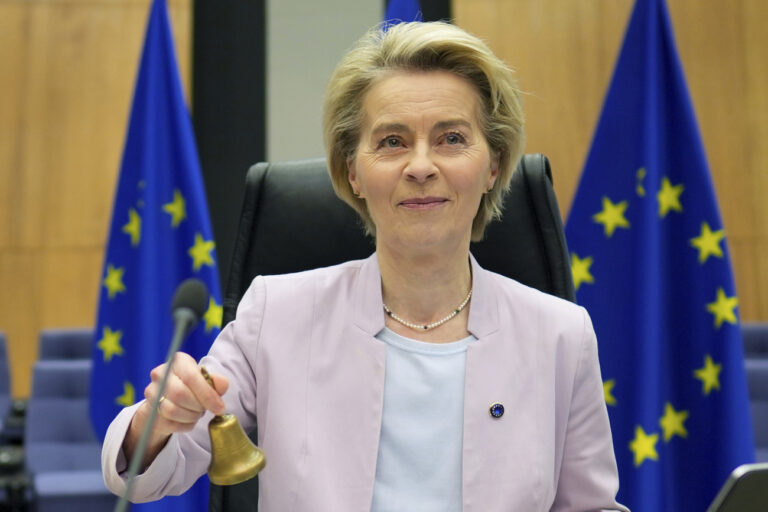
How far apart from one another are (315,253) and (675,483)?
1498 mm

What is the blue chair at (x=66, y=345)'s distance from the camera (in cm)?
462

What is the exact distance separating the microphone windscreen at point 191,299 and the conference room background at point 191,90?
4.28 meters

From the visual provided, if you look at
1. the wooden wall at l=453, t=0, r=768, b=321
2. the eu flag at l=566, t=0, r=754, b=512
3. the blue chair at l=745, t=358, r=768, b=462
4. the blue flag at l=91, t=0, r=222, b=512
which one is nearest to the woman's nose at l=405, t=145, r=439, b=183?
the eu flag at l=566, t=0, r=754, b=512

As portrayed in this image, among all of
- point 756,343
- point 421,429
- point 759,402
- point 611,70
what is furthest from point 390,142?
point 611,70

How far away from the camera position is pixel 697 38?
18.0ft

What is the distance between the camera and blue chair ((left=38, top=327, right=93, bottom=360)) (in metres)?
4.62

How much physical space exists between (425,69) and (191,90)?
3908mm

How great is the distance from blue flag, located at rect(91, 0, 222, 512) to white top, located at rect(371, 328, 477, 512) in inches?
58.5

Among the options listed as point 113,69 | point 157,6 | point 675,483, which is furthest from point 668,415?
point 113,69

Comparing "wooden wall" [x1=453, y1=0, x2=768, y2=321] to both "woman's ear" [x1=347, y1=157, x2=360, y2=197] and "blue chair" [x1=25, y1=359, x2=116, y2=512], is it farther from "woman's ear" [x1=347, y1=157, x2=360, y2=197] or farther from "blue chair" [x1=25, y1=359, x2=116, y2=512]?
"woman's ear" [x1=347, y1=157, x2=360, y2=197]

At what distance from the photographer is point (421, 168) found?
4.37 feet

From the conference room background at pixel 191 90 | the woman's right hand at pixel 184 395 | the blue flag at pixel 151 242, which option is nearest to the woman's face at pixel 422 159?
the woman's right hand at pixel 184 395

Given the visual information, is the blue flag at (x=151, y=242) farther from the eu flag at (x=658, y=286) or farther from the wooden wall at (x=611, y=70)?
the wooden wall at (x=611, y=70)

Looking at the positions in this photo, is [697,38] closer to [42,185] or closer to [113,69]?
[113,69]
